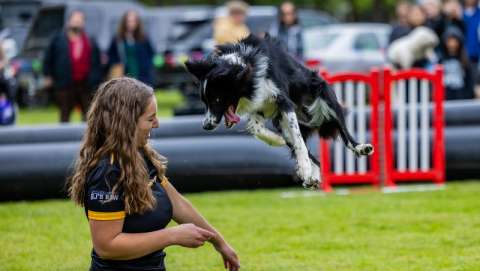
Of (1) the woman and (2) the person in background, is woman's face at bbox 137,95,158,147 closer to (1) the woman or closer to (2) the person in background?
(1) the woman

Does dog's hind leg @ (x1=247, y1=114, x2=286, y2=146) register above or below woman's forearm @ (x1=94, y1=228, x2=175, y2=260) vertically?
above

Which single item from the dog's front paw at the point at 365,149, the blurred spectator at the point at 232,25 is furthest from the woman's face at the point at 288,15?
the dog's front paw at the point at 365,149

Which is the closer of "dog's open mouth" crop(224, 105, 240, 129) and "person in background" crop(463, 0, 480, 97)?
"dog's open mouth" crop(224, 105, 240, 129)

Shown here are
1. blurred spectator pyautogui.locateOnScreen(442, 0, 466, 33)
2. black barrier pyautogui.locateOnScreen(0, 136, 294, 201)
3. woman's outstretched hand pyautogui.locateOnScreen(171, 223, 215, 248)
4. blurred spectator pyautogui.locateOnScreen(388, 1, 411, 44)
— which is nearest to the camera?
woman's outstretched hand pyautogui.locateOnScreen(171, 223, 215, 248)

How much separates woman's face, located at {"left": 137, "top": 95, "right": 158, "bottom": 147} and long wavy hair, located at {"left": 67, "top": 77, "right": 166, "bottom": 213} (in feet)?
0.07

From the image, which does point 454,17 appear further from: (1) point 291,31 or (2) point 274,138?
(2) point 274,138

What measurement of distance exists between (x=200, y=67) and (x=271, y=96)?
511 millimetres

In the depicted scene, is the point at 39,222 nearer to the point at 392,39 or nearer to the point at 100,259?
the point at 100,259

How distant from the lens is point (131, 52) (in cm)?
1384

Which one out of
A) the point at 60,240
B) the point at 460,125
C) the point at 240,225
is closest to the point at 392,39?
the point at 460,125

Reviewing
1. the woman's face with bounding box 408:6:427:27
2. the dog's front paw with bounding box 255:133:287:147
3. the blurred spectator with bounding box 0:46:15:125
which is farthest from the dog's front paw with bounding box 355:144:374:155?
the woman's face with bounding box 408:6:427:27

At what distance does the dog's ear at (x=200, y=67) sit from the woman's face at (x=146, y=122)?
1130 mm

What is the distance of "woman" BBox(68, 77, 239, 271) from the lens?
14.0ft

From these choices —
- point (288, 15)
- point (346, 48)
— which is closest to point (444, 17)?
point (288, 15)
